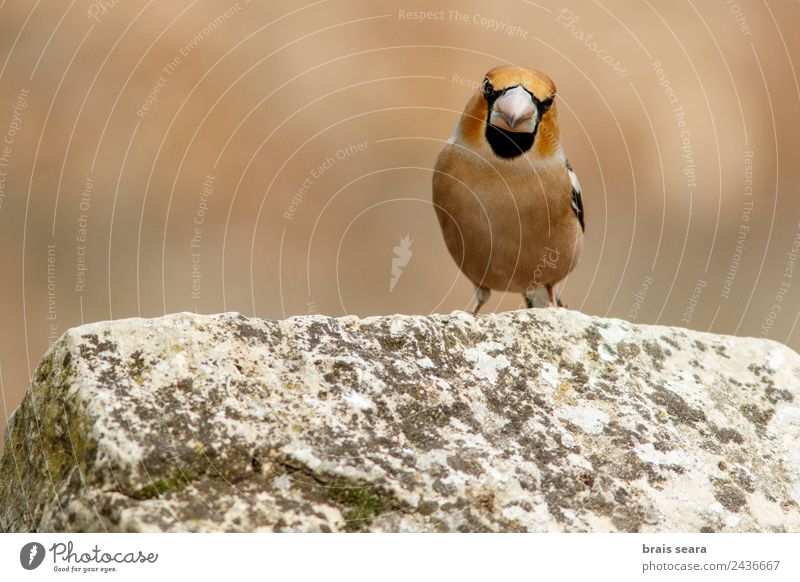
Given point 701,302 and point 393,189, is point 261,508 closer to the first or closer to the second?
point 393,189

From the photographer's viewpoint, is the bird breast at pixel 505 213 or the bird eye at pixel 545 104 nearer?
the bird eye at pixel 545 104

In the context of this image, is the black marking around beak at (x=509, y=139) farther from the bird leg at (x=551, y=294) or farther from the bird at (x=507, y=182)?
the bird leg at (x=551, y=294)

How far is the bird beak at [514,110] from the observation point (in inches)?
253

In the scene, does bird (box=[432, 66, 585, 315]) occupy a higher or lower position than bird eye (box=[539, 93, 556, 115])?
lower

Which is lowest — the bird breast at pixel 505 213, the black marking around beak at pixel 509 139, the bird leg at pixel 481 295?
the bird leg at pixel 481 295

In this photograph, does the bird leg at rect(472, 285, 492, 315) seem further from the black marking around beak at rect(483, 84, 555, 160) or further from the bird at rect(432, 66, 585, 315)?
the black marking around beak at rect(483, 84, 555, 160)

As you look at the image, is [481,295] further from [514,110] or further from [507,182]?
[514,110]

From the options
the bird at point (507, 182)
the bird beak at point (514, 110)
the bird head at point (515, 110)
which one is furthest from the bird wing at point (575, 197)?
the bird beak at point (514, 110)

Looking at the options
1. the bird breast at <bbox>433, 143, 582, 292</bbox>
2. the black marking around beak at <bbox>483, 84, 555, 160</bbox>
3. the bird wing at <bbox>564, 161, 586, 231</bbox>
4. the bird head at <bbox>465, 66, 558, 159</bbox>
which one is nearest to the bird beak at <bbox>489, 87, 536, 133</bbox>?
the bird head at <bbox>465, 66, 558, 159</bbox>

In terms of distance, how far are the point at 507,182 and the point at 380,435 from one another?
3475 millimetres

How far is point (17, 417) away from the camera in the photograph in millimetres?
4262

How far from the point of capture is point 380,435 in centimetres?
387

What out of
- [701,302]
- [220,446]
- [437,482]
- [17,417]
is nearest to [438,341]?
[437,482]

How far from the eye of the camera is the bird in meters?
6.60
